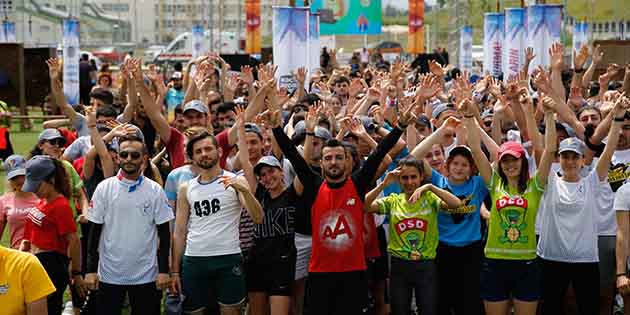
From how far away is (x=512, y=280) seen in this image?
8.44m

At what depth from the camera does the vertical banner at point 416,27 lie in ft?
124

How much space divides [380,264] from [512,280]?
1199 mm

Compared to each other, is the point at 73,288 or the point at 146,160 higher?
the point at 146,160

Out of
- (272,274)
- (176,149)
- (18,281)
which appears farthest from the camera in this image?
(176,149)

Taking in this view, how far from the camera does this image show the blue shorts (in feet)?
27.6

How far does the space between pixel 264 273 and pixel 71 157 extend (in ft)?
8.77

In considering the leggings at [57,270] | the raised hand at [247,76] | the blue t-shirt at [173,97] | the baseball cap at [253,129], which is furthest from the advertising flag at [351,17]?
the leggings at [57,270]

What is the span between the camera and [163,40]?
8325cm

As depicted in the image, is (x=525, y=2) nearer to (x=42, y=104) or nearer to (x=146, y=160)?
(x=146, y=160)

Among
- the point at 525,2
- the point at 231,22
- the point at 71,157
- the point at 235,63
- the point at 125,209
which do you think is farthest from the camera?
the point at 231,22

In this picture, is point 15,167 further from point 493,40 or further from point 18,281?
point 493,40

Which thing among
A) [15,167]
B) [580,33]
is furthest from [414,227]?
[580,33]

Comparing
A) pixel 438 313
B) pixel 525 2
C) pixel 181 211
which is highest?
pixel 525 2

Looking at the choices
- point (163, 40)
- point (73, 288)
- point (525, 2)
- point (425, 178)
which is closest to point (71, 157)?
point (73, 288)
